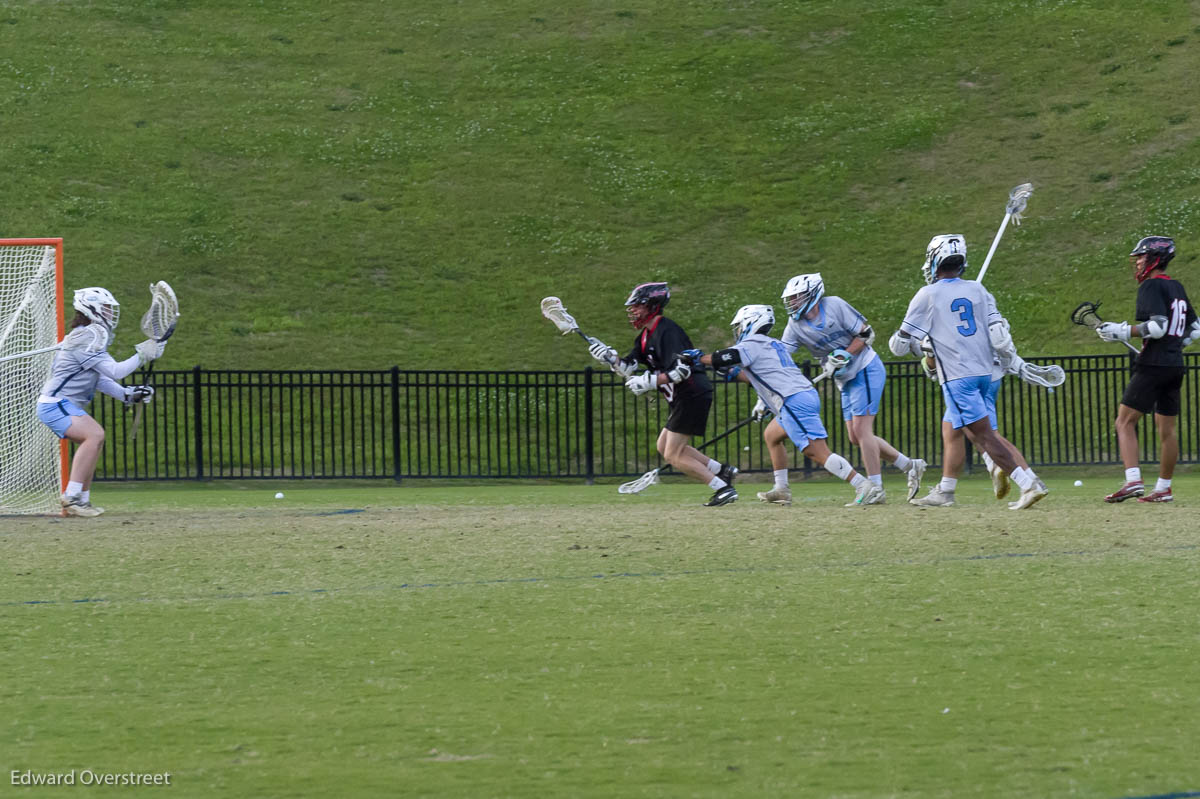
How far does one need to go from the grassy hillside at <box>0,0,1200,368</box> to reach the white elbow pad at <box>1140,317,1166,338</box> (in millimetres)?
13178

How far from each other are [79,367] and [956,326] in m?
7.35

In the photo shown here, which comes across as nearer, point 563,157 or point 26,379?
point 26,379

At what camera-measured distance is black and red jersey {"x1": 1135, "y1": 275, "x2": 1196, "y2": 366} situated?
11891mm

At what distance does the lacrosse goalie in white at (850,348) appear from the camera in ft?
42.2

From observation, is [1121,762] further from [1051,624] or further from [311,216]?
[311,216]

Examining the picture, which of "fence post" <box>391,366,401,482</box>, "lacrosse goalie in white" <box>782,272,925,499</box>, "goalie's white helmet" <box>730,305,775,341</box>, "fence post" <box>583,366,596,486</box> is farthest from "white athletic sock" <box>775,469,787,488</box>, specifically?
"fence post" <box>391,366,401,482</box>

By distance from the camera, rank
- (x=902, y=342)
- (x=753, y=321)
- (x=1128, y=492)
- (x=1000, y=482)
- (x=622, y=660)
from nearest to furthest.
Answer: (x=622, y=660) → (x=902, y=342) → (x=1000, y=482) → (x=1128, y=492) → (x=753, y=321)

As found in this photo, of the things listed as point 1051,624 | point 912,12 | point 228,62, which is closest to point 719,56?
point 912,12

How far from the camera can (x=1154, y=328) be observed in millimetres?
11742

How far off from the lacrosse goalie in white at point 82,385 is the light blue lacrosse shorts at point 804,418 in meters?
5.45

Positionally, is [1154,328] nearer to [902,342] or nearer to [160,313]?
[902,342]

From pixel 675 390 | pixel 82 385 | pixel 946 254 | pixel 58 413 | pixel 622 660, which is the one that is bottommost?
pixel 622 660

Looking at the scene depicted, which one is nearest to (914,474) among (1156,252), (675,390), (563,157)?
(675,390)

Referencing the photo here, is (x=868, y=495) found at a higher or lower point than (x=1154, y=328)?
lower
